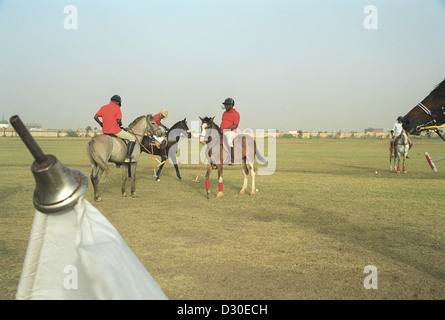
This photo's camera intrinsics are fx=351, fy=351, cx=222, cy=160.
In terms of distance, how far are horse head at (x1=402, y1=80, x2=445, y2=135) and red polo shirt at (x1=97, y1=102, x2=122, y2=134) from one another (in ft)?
26.1

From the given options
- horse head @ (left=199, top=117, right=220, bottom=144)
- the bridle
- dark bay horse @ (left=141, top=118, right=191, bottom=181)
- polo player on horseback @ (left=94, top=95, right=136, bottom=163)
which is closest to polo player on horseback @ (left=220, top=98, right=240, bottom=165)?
horse head @ (left=199, top=117, right=220, bottom=144)

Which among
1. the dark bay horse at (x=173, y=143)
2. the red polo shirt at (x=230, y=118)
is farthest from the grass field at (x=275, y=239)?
the dark bay horse at (x=173, y=143)

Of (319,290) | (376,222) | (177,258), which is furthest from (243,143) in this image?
(319,290)

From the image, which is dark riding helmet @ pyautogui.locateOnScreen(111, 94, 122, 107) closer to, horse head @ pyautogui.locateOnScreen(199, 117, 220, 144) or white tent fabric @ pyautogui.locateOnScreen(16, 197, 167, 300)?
horse head @ pyautogui.locateOnScreen(199, 117, 220, 144)

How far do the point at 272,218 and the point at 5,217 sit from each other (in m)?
6.40

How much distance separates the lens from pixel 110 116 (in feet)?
34.6

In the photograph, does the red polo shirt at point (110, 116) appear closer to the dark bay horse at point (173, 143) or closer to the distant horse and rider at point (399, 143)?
the dark bay horse at point (173, 143)

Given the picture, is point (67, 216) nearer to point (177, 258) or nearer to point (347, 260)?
point (177, 258)

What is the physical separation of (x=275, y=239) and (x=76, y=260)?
5.64 metres

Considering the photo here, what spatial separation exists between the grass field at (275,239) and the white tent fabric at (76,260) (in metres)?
2.92

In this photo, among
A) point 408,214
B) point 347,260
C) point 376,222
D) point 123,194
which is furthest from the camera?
point 123,194

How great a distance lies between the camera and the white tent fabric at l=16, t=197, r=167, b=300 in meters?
1.45
